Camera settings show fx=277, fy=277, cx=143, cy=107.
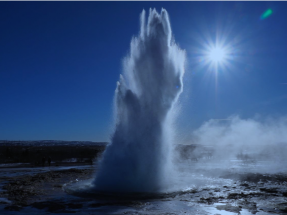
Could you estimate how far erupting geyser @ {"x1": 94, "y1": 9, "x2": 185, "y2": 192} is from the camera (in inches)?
621

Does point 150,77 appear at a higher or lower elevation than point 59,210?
higher

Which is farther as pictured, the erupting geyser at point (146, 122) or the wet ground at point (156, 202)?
the erupting geyser at point (146, 122)

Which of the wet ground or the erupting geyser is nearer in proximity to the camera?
the wet ground

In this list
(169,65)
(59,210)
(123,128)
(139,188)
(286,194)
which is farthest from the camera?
(169,65)

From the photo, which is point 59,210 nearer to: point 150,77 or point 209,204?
point 209,204

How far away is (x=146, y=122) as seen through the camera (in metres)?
17.2

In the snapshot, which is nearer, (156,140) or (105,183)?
(105,183)

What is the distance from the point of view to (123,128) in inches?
683

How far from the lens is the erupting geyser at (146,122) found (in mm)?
15781

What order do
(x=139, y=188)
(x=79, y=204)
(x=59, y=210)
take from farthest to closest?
(x=139, y=188), (x=79, y=204), (x=59, y=210)

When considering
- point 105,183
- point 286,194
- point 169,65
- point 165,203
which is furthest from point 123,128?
point 286,194

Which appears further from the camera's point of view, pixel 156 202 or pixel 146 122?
pixel 146 122

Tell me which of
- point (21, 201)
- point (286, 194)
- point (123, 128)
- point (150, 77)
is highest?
point (150, 77)

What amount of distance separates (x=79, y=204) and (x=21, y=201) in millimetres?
2652
